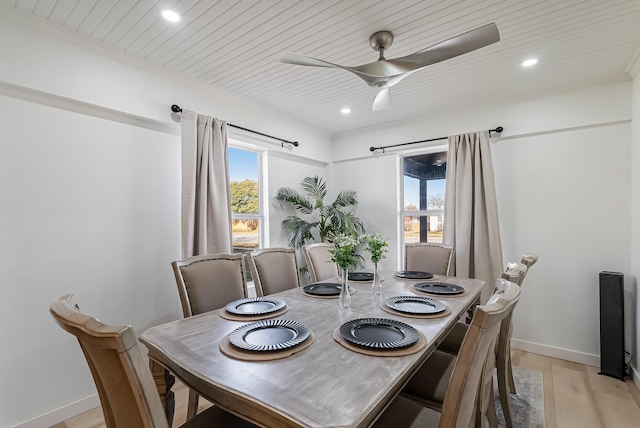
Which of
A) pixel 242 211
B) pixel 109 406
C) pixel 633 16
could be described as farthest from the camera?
pixel 242 211

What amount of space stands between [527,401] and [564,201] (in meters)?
1.90

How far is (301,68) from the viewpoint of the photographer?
2.56 meters

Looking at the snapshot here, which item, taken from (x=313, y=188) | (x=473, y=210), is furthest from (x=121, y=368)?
(x=313, y=188)

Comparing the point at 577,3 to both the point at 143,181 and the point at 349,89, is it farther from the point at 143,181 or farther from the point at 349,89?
the point at 143,181

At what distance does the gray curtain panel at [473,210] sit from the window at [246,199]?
2.26 metres

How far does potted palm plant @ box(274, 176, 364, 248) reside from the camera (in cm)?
388

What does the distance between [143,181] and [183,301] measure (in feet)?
4.02

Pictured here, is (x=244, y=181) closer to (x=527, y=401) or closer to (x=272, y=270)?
(x=272, y=270)

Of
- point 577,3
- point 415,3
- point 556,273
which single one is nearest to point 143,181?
point 415,3

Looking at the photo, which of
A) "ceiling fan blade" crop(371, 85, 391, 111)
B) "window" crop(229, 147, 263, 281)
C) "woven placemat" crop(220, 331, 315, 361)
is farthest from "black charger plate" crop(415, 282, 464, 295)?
"window" crop(229, 147, 263, 281)

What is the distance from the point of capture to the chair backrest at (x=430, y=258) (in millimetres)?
2873

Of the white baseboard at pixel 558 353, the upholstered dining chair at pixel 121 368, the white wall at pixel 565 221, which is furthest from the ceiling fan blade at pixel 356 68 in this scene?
the white baseboard at pixel 558 353

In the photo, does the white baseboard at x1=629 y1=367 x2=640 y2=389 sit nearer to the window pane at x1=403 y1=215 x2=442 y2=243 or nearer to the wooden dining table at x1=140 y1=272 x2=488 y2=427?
the window pane at x1=403 y1=215 x2=442 y2=243

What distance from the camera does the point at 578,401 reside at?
2.23 m
